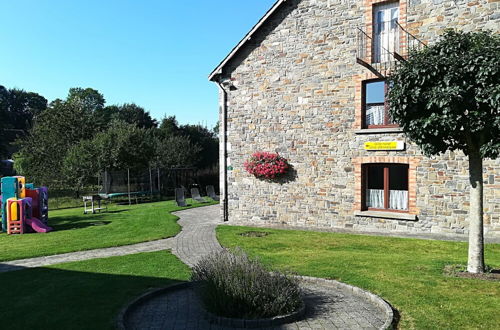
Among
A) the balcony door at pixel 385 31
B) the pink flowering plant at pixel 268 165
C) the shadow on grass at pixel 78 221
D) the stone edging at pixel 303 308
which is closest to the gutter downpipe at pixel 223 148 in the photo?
the pink flowering plant at pixel 268 165

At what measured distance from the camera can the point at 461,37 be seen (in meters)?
7.02

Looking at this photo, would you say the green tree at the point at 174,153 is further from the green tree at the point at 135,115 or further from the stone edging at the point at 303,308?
the stone edging at the point at 303,308

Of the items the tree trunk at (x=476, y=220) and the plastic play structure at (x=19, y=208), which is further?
the plastic play structure at (x=19, y=208)

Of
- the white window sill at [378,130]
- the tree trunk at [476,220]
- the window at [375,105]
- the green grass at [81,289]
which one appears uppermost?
the window at [375,105]

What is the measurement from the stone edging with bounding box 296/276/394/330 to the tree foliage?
2.81 m

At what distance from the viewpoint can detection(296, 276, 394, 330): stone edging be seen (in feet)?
17.6

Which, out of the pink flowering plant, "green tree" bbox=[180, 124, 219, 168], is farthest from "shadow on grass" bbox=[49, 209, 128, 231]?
"green tree" bbox=[180, 124, 219, 168]

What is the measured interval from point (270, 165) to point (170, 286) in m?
8.21

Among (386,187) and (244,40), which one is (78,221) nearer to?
(244,40)

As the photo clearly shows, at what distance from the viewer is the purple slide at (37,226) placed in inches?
584

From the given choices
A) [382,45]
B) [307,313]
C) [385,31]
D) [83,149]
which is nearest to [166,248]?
[307,313]

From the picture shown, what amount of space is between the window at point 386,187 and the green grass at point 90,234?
21.9 ft

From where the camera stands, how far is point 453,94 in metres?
6.58

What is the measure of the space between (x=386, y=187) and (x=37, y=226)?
12569mm
